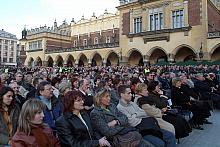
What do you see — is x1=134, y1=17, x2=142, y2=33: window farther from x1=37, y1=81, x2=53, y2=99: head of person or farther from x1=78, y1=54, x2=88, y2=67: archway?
x1=37, y1=81, x2=53, y2=99: head of person

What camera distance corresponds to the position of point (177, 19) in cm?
2397

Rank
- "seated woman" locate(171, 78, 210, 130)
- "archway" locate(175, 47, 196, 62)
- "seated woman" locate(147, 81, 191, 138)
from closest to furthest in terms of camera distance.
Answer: "seated woman" locate(147, 81, 191, 138), "seated woman" locate(171, 78, 210, 130), "archway" locate(175, 47, 196, 62)

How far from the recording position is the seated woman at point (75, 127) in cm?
336

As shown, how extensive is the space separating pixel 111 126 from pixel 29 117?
1.47 meters

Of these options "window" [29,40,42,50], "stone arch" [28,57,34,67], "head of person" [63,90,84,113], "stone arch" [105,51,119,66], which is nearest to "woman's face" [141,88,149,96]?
"head of person" [63,90,84,113]

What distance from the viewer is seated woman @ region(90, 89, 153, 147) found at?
377 cm

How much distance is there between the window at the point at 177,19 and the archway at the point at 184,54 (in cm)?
226

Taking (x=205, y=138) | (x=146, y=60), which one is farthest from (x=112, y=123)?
(x=146, y=60)

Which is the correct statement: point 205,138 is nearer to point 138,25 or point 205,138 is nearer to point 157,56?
point 157,56

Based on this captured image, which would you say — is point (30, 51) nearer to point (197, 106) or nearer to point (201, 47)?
point (201, 47)

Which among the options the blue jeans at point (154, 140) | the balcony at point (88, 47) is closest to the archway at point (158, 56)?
the balcony at point (88, 47)

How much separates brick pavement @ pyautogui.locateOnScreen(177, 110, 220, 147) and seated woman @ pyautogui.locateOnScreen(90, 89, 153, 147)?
2.26 m

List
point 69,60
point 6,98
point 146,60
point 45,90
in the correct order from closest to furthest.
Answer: point 6,98 → point 45,90 → point 146,60 → point 69,60

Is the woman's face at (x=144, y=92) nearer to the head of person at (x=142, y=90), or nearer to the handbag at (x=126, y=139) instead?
the head of person at (x=142, y=90)
